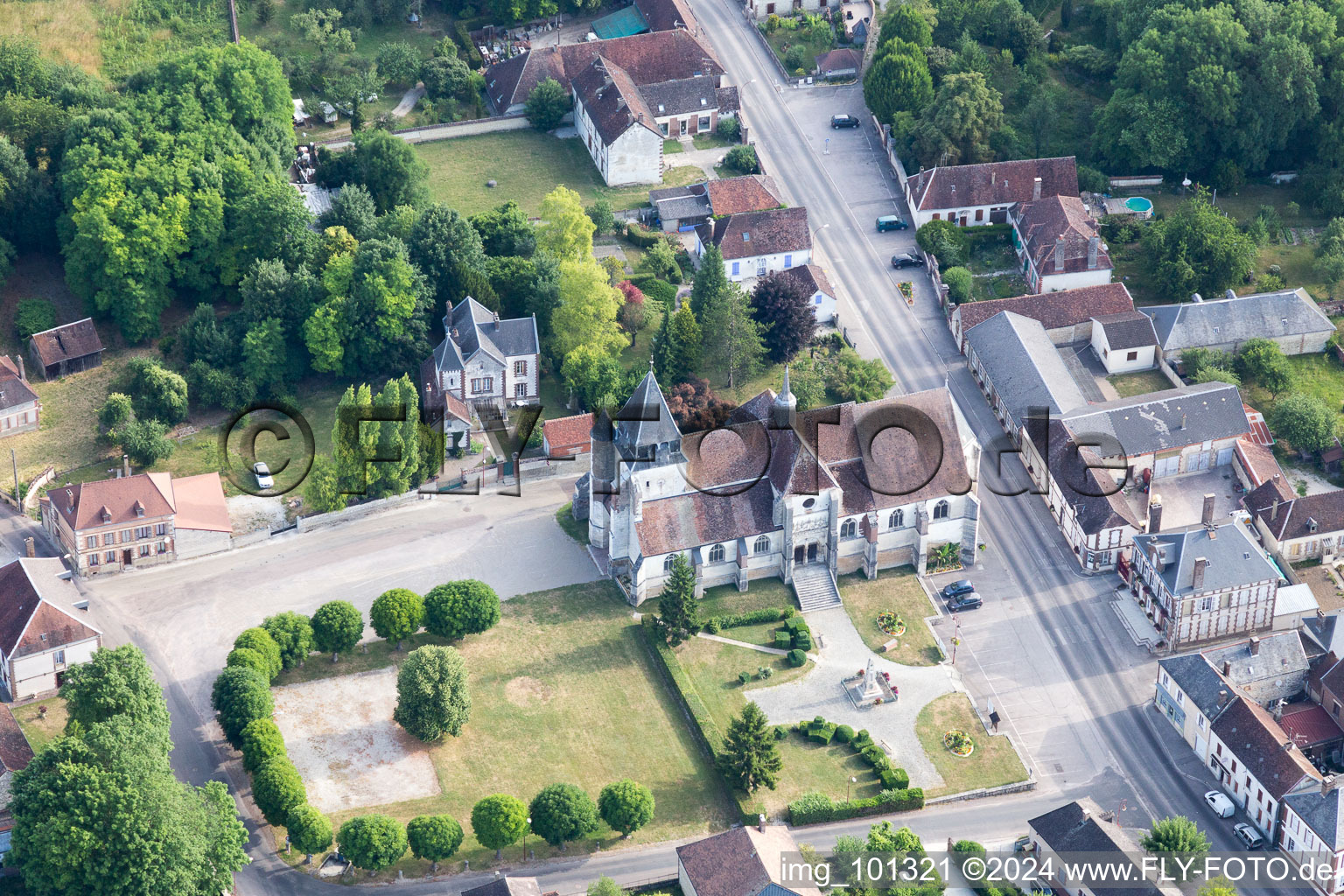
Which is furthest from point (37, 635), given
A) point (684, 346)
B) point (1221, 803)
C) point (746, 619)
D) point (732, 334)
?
point (1221, 803)

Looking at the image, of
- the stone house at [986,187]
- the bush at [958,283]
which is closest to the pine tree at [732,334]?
the bush at [958,283]

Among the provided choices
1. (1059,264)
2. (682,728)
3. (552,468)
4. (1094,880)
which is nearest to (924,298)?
(1059,264)

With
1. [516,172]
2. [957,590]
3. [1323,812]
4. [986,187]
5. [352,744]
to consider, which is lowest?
[1323,812]

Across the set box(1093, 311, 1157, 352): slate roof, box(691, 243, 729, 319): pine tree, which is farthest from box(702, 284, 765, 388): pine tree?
box(1093, 311, 1157, 352): slate roof

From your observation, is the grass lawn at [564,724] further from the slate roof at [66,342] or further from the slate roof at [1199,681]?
the slate roof at [66,342]

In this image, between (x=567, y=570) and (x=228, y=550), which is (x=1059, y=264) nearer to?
(x=567, y=570)

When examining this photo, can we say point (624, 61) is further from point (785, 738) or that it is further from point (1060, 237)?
point (785, 738)
